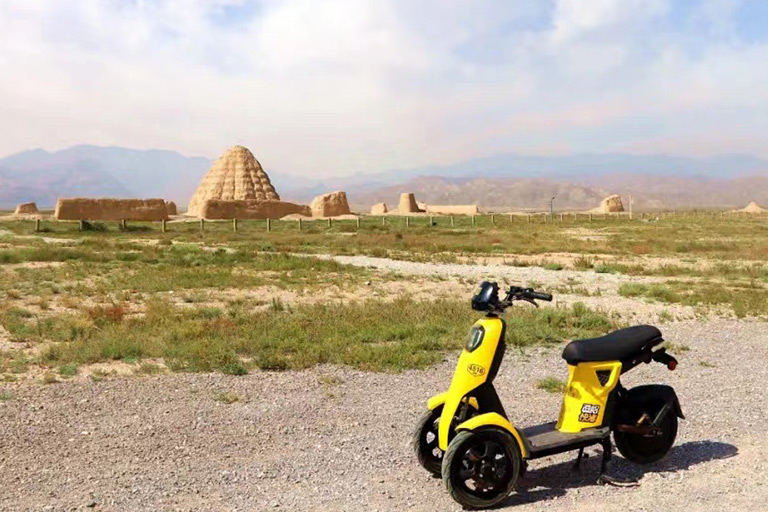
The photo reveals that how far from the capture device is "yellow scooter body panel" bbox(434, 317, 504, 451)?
15.9ft

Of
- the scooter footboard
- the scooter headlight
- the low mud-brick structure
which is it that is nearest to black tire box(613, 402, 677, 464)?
the scooter footboard

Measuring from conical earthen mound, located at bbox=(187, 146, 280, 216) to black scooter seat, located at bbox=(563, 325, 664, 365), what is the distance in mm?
78242

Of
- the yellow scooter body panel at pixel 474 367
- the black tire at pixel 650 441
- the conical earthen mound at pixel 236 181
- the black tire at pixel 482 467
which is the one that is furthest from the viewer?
the conical earthen mound at pixel 236 181

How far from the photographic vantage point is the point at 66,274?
64.1ft

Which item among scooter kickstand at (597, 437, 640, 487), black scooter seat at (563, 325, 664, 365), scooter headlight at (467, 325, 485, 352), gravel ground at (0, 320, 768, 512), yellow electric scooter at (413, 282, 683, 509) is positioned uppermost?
scooter headlight at (467, 325, 485, 352)

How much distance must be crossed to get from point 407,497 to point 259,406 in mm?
2756

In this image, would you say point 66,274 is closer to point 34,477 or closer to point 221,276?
point 221,276

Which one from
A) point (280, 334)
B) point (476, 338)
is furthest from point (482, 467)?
point (280, 334)

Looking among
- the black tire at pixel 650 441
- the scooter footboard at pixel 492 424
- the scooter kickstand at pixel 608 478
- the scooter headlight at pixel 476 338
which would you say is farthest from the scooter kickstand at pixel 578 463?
the scooter headlight at pixel 476 338

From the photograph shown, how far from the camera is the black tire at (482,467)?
474cm

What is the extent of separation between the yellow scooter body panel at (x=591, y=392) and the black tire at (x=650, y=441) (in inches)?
16.2

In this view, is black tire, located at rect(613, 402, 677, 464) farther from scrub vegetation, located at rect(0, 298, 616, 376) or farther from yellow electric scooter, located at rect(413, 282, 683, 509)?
scrub vegetation, located at rect(0, 298, 616, 376)

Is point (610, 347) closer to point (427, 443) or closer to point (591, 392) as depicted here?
point (591, 392)

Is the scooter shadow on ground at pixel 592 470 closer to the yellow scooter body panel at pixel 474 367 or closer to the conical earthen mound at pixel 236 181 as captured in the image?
the yellow scooter body panel at pixel 474 367
